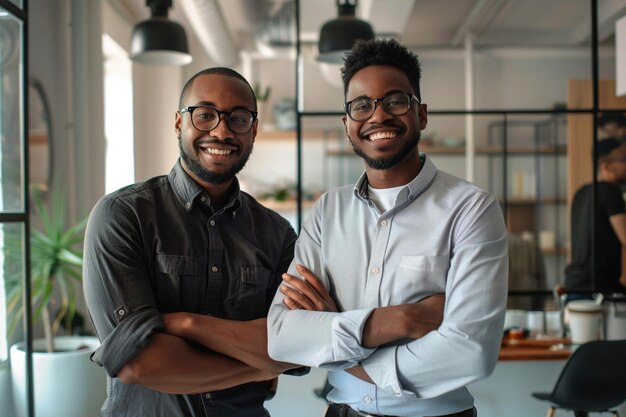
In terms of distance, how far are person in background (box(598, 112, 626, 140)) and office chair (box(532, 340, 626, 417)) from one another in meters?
1.22

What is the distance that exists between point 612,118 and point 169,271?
10.3 ft

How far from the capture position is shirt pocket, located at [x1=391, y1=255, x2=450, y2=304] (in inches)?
63.2

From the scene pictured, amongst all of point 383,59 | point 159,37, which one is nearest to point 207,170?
point 383,59

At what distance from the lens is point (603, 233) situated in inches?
155

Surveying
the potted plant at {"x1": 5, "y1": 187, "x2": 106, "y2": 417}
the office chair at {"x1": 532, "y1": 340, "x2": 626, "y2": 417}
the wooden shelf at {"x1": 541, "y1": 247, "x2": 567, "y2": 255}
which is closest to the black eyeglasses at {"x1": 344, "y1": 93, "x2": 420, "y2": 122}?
the potted plant at {"x1": 5, "y1": 187, "x2": 106, "y2": 417}

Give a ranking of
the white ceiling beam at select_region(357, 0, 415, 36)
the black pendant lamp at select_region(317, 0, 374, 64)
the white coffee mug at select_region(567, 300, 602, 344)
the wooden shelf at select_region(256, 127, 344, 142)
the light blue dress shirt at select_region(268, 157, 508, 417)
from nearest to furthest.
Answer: the light blue dress shirt at select_region(268, 157, 508, 417) < the white coffee mug at select_region(567, 300, 602, 344) < the black pendant lamp at select_region(317, 0, 374, 64) < the white ceiling beam at select_region(357, 0, 415, 36) < the wooden shelf at select_region(256, 127, 344, 142)

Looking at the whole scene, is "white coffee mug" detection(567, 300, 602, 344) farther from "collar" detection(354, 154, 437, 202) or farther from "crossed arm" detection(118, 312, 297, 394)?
"crossed arm" detection(118, 312, 297, 394)

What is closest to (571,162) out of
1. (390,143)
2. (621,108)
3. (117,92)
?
(621,108)

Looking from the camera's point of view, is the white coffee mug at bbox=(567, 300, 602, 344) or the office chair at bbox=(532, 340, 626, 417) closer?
the office chair at bbox=(532, 340, 626, 417)

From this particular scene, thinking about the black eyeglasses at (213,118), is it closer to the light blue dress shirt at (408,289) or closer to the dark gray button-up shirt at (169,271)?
the dark gray button-up shirt at (169,271)

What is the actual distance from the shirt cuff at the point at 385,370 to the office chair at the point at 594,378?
2.18 m

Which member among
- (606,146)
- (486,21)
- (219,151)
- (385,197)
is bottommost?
(385,197)

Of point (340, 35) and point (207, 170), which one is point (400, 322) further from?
point (340, 35)

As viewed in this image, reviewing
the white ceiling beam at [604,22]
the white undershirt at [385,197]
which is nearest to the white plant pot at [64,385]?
the white undershirt at [385,197]
